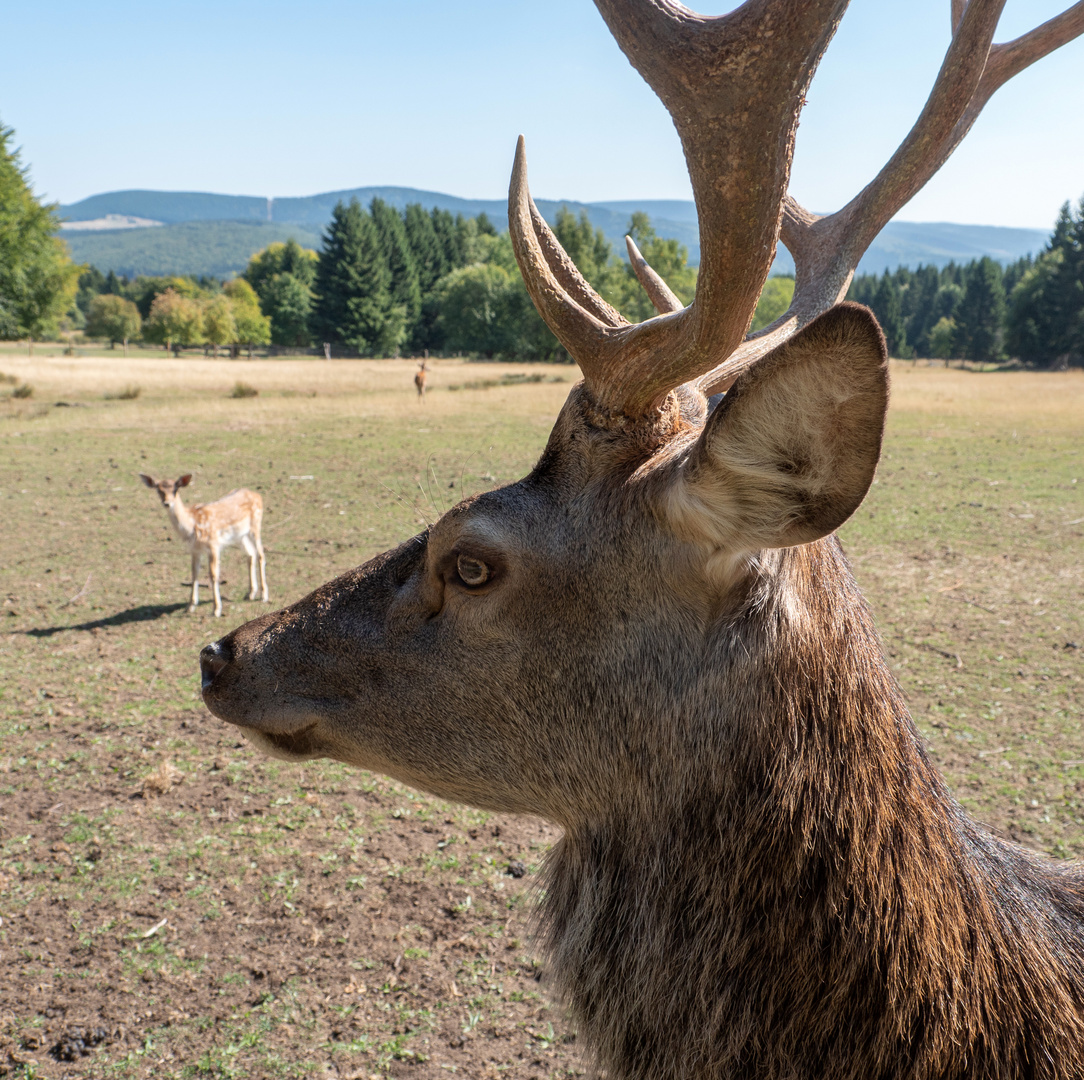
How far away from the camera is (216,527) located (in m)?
7.80

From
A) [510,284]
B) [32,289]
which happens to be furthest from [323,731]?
[510,284]

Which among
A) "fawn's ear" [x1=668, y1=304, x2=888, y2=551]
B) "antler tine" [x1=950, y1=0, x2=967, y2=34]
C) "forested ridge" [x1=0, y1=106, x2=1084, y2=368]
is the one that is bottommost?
"fawn's ear" [x1=668, y1=304, x2=888, y2=551]

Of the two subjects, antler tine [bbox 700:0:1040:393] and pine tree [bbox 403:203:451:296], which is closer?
antler tine [bbox 700:0:1040:393]

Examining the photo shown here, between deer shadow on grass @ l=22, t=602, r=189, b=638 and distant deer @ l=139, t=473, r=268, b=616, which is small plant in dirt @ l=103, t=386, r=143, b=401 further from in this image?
deer shadow on grass @ l=22, t=602, r=189, b=638

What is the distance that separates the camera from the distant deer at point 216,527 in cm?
777

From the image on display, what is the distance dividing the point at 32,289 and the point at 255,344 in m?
47.9

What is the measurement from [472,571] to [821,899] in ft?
3.20

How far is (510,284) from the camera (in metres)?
67.1

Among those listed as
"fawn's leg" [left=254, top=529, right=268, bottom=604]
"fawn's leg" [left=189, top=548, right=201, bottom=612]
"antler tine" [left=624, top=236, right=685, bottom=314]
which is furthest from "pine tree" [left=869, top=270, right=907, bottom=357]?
"antler tine" [left=624, top=236, right=685, bottom=314]

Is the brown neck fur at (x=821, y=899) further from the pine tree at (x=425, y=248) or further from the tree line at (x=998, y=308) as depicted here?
the pine tree at (x=425, y=248)

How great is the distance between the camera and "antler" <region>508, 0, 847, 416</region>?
1.42 m

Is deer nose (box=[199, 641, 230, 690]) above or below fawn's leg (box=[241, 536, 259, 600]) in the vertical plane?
above

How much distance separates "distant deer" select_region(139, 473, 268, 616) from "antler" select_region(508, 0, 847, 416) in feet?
22.2

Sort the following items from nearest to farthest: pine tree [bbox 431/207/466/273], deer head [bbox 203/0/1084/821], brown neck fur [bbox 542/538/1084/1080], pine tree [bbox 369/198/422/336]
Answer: deer head [bbox 203/0/1084/821]
brown neck fur [bbox 542/538/1084/1080]
pine tree [bbox 369/198/422/336]
pine tree [bbox 431/207/466/273]
